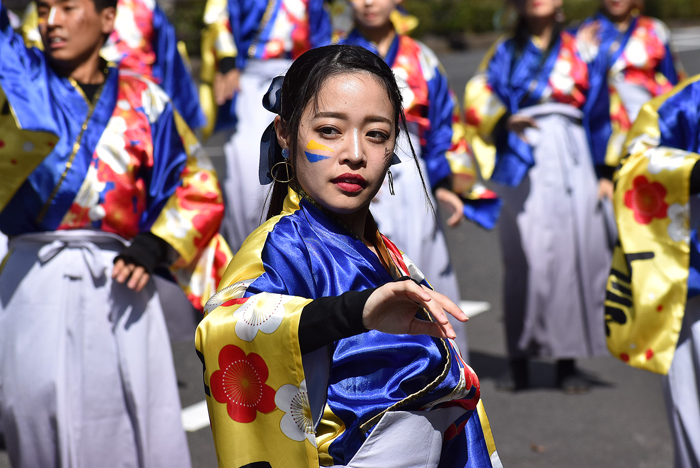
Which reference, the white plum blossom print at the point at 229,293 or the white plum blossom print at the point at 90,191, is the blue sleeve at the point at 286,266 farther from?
the white plum blossom print at the point at 90,191

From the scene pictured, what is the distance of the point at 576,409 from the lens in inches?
173

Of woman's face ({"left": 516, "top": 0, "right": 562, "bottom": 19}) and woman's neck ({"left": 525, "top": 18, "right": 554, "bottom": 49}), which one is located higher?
woman's face ({"left": 516, "top": 0, "right": 562, "bottom": 19})

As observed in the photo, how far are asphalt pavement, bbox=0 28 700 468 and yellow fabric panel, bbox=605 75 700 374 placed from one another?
3.00 ft

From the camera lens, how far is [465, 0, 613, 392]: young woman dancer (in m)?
4.64

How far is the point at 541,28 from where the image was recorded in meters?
4.71

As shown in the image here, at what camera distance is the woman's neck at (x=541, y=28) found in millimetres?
4688

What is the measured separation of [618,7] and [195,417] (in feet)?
10.9

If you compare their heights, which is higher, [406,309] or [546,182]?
[406,309]

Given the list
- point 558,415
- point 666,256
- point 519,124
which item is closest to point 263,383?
point 666,256

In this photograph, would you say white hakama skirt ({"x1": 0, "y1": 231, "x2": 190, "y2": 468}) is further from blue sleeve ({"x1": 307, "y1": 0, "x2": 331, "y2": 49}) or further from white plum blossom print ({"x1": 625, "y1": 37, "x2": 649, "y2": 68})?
white plum blossom print ({"x1": 625, "y1": 37, "x2": 649, "y2": 68})

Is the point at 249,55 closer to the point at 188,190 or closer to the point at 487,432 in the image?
the point at 188,190

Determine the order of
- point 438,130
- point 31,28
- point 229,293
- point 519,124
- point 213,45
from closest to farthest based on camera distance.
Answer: point 229,293
point 438,130
point 31,28
point 519,124
point 213,45

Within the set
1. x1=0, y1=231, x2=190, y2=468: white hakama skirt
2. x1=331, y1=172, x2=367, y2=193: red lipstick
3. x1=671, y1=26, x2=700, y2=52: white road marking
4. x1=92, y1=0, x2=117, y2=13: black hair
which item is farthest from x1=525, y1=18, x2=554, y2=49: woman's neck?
x1=671, y1=26, x2=700, y2=52: white road marking

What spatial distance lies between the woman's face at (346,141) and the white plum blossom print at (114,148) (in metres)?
1.15
